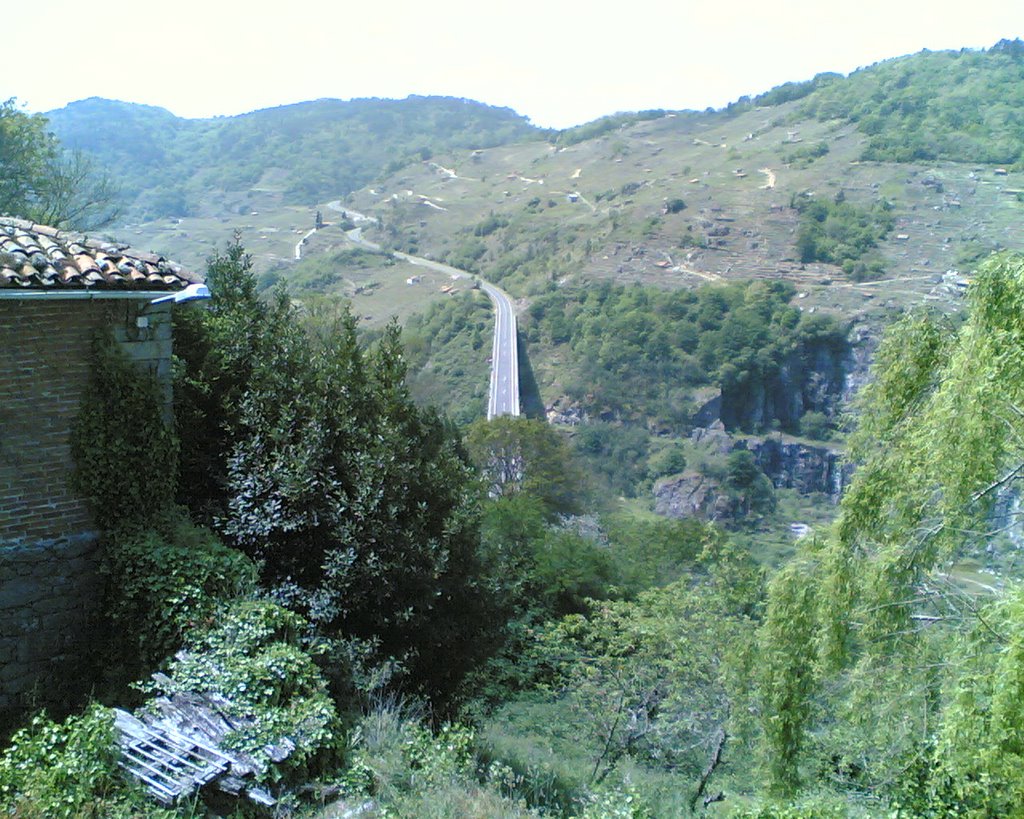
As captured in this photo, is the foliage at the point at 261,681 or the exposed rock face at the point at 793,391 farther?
the exposed rock face at the point at 793,391

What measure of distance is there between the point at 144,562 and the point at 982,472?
6.77 meters

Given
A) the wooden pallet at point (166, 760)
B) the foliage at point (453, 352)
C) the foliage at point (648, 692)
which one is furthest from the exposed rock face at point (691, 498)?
the wooden pallet at point (166, 760)

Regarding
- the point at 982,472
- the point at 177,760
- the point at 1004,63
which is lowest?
the point at 177,760

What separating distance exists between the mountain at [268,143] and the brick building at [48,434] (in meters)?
89.8

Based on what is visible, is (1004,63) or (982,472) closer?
(982,472)

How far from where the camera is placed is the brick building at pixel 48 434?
7.39 metres

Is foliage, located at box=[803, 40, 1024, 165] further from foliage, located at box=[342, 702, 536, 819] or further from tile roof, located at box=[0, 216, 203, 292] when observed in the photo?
foliage, located at box=[342, 702, 536, 819]

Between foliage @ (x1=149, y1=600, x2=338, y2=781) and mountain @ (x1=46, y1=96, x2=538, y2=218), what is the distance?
9192 centimetres

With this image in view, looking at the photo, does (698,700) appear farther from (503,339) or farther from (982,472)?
(503,339)

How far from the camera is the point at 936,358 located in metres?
7.77

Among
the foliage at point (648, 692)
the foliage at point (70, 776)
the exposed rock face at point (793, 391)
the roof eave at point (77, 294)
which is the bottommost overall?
the exposed rock face at point (793, 391)

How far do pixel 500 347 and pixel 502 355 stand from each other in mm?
1300

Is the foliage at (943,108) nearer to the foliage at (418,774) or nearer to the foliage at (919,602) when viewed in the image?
the foliage at (919,602)

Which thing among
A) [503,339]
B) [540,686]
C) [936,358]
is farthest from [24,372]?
[503,339]
